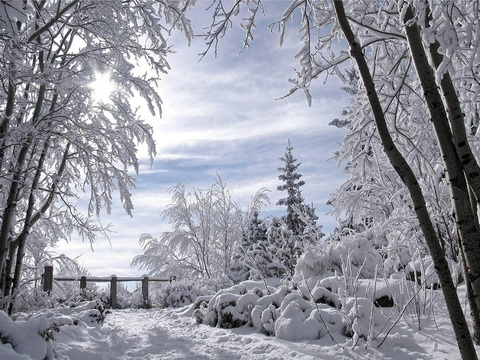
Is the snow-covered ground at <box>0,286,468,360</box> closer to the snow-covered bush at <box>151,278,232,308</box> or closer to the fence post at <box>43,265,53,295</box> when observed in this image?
the fence post at <box>43,265,53,295</box>

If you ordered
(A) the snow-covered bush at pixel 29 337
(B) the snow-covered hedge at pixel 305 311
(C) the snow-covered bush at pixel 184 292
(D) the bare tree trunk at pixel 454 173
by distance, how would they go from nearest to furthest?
(D) the bare tree trunk at pixel 454 173 → (A) the snow-covered bush at pixel 29 337 → (B) the snow-covered hedge at pixel 305 311 → (C) the snow-covered bush at pixel 184 292

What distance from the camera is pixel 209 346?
488 centimetres

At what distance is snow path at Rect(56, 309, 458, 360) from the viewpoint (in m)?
3.78

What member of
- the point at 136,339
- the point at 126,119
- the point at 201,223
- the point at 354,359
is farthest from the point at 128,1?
the point at 201,223

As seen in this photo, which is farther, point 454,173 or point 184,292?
point 184,292

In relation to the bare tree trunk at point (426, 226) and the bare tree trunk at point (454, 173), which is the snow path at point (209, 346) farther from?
the bare tree trunk at point (454, 173)

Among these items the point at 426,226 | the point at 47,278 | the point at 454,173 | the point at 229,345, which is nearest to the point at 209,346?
the point at 229,345

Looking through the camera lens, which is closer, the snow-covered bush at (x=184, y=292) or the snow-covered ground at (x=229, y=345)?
the snow-covered ground at (x=229, y=345)

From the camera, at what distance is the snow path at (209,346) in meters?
3.78

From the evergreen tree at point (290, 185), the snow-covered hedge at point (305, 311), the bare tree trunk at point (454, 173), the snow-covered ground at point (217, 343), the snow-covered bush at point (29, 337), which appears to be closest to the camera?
the bare tree trunk at point (454, 173)

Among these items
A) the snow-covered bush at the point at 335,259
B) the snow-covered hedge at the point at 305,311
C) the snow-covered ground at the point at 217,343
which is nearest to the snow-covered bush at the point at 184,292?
the snow-covered hedge at the point at 305,311

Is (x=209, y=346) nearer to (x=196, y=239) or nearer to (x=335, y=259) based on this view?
(x=335, y=259)

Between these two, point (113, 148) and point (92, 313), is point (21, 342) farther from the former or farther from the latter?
point (92, 313)

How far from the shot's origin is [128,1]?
533cm
